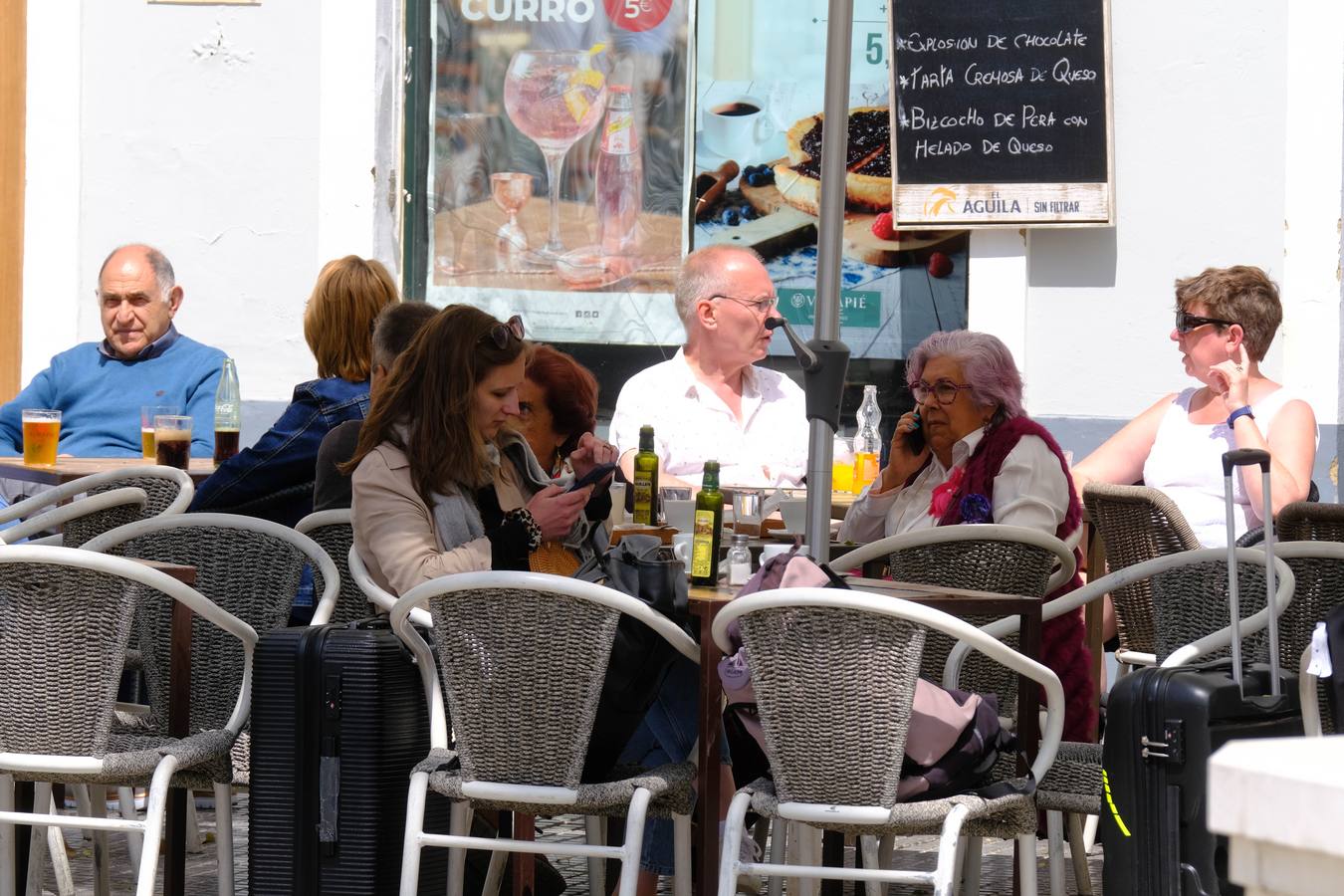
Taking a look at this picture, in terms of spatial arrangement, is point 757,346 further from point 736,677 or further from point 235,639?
point 736,677

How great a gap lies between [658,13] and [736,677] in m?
4.63

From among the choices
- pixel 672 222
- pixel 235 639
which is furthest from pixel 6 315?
pixel 235 639

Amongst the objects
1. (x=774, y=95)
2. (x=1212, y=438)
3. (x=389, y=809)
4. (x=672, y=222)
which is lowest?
(x=389, y=809)

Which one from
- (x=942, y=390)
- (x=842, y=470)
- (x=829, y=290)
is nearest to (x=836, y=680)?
(x=829, y=290)

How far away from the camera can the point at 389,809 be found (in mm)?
3494

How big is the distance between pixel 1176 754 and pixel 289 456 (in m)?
2.58

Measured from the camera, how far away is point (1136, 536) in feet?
16.5

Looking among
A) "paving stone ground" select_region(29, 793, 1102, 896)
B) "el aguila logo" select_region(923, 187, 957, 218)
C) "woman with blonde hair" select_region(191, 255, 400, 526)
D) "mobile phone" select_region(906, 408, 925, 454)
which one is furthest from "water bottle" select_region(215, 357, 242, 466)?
"el aguila logo" select_region(923, 187, 957, 218)

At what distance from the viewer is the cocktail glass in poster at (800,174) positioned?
7.23m

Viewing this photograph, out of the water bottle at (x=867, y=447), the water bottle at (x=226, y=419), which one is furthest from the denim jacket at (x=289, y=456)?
the water bottle at (x=867, y=447)

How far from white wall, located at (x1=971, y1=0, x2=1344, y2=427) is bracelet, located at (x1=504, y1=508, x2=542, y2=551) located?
3585mm

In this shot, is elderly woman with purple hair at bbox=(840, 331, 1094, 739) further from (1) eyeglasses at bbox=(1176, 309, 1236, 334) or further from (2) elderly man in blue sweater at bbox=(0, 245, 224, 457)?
(2) elderly man in blue sweater at bbox=(0, 245, 224, 457)

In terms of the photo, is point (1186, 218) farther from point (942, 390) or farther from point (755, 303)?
point (942, 390)

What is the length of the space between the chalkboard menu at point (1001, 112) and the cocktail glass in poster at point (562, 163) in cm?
92
